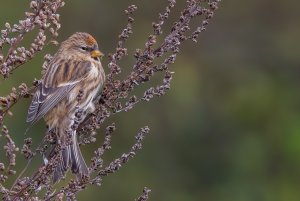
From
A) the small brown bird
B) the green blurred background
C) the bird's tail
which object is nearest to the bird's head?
the small brown bird

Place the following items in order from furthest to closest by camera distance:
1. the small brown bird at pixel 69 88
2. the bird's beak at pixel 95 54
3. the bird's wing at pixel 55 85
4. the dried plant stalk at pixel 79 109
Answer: the bird's beak at pixel 95 54
the bird's wing at pixel 55 85
the small brown bird at pixel 69 88
the dried plant stalk at pixel 79 109

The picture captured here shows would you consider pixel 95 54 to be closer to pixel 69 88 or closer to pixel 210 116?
pixel 69 88

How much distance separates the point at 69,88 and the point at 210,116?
5316 millimetres

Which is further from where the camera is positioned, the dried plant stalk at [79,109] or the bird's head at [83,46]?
the bird's head at [83,46]

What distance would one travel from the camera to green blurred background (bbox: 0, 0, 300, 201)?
11.0 metres

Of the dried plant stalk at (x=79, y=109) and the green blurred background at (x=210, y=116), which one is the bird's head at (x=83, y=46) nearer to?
the dried plant stalk at (x=79, y=109)

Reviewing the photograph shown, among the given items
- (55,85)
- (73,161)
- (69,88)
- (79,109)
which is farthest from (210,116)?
(79,109)

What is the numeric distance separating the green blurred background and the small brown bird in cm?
380

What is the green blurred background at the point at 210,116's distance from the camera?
36.2ft

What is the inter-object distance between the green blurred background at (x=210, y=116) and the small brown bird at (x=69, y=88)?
380cm

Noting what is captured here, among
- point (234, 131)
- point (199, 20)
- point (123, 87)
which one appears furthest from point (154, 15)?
point (123, 87)

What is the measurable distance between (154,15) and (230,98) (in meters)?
1.29

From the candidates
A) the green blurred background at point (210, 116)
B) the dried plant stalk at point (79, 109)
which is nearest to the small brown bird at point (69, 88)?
the dried plant stalk at point (79, 109)

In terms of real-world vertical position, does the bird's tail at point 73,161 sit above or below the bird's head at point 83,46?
below
